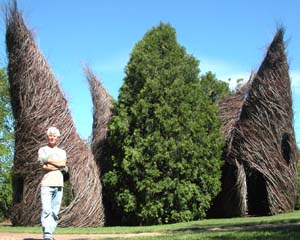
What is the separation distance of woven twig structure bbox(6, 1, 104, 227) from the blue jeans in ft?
20.7

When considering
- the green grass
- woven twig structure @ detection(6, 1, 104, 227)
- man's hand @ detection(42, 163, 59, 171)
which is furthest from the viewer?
woven twig structure @ detection(6, 1, 104, 227)

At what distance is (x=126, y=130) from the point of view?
15406mm

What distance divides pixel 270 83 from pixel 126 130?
15.4 feet

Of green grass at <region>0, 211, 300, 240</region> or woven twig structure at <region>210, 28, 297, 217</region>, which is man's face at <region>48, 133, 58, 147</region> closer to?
green grass at <region>0, 211, 300, 240</region>

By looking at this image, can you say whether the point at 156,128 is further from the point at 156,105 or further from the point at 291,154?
the point at 291,154

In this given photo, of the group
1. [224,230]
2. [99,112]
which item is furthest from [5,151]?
[224,230]

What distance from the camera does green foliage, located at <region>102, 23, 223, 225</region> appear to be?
580 inches

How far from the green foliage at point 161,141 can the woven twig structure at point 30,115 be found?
1563 mm

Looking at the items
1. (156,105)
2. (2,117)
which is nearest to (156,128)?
(156,105)

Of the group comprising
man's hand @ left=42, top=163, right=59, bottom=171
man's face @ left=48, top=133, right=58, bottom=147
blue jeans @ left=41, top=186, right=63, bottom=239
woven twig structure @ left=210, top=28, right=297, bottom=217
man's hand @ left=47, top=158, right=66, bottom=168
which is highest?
woven twig structure @ left=210, top=28, right=297, bottom=217

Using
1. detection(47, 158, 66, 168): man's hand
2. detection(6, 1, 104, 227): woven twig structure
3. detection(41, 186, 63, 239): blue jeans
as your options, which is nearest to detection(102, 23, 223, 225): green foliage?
detection(6, 1, 104, 227): woven twig structure

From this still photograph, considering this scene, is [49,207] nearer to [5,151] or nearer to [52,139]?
[52,139]

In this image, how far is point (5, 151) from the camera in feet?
89.9

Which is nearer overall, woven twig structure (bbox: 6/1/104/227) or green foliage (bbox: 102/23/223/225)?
woven twig structure (bbox: 6/1/104/227)
